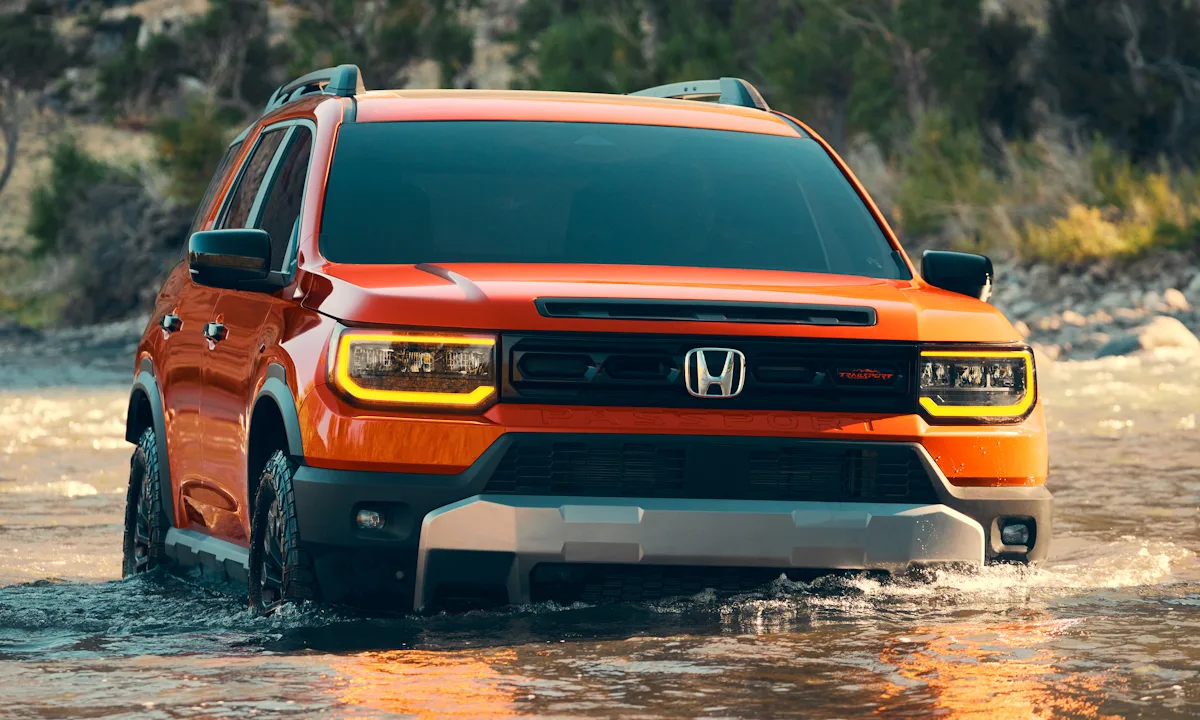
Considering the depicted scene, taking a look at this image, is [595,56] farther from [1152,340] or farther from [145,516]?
[145,516]

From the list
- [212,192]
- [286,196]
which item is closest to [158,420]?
[212,192]

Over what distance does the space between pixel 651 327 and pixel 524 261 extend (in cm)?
92

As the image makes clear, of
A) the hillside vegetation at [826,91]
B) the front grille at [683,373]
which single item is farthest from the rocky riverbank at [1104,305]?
the front grille at [683,373]

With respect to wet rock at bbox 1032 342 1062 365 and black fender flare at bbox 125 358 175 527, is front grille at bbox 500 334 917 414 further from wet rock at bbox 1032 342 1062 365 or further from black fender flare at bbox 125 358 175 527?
wet rock at bbox 1032 342 1062 365

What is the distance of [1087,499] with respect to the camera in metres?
11.9

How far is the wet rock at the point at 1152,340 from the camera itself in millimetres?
21256

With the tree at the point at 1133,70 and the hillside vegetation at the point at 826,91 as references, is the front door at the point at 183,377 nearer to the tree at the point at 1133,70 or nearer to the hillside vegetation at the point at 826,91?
the hillside vegetation at the point at 826,91

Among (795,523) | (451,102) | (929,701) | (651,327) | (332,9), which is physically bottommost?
(929,701)

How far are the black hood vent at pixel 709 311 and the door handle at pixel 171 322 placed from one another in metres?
2.38

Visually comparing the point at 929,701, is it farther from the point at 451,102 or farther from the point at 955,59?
the point at 955,59

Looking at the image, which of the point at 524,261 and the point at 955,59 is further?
the point at 955,59

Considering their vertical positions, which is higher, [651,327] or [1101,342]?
[1101,342]

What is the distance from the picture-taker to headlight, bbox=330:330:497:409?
654 cm

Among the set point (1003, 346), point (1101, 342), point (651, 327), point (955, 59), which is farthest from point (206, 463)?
point (955, 59)
